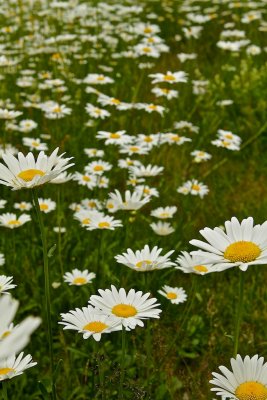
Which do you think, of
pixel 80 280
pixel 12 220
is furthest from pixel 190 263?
pixel 12 220

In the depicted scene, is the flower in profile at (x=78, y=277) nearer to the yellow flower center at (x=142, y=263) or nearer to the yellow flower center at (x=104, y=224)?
the yellow flower center at (x=104, y=224)

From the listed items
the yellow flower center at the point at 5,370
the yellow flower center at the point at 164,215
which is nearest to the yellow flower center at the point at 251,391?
the yellow flower center at the point at 5,370

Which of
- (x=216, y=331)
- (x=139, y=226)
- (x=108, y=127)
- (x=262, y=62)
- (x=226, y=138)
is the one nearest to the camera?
(x=216, y=331)

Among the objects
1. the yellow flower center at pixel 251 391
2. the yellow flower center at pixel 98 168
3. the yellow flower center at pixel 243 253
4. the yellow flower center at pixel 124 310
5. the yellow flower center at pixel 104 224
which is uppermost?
the yellow flower center at pixel 98 168

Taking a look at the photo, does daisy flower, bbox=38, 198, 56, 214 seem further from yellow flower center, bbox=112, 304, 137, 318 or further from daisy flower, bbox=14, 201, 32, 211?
yellow flower center, bbox=112, 304, 137, 318

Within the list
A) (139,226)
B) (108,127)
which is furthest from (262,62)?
(139,226)

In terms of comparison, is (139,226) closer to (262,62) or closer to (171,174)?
(171,174)

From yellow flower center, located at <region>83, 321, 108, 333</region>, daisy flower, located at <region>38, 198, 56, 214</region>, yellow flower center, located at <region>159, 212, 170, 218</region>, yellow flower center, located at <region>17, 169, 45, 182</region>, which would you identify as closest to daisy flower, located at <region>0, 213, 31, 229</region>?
daisy flower, located at <region>38, 198, 56, 214</region>

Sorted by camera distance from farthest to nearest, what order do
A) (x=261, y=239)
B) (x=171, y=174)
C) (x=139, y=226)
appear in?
(x=171, y=174)
(x=139, y=226)
(x=261, y=239)

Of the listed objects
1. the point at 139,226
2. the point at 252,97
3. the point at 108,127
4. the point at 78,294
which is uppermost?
the point at 252,97
